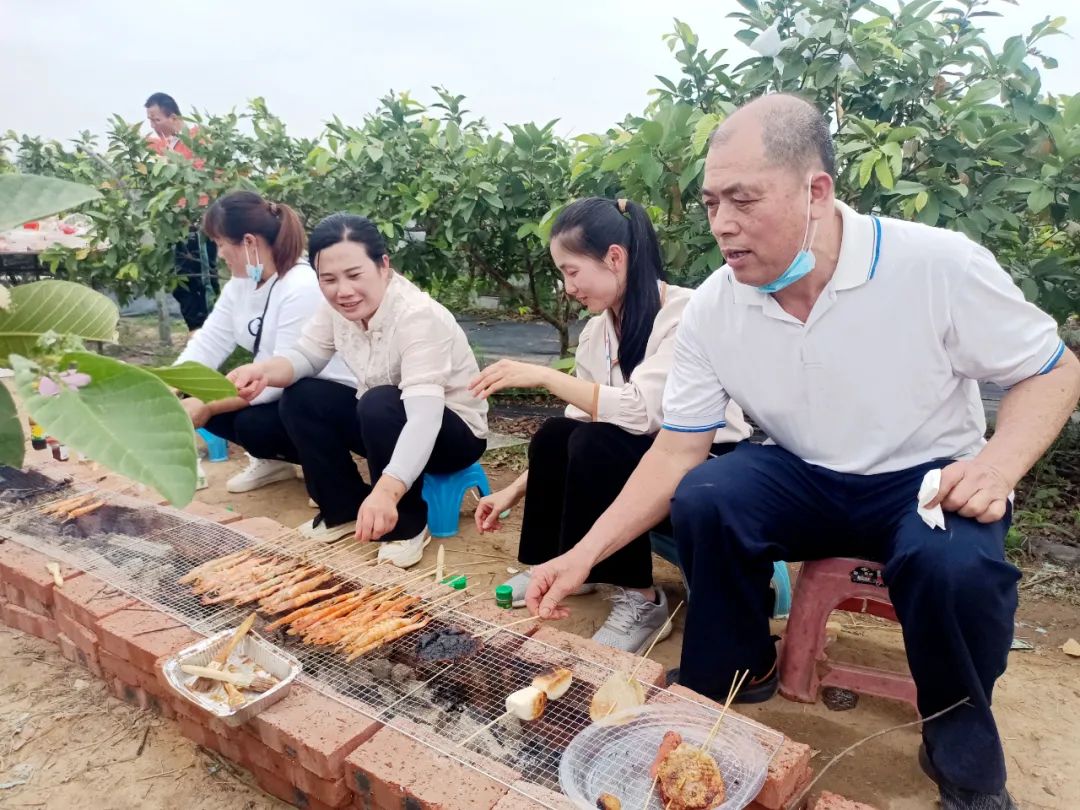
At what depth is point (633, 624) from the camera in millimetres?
2943

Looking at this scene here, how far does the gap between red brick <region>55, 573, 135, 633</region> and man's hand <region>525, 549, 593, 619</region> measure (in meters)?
1.36

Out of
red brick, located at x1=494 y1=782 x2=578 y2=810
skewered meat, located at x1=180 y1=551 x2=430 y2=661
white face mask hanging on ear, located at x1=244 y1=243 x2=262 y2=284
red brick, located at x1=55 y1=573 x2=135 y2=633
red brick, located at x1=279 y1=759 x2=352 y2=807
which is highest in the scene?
white face mask hanging on ear, located at x1=244 y1=243 x2=262 y2=284

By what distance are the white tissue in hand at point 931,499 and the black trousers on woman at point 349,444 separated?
211 cm

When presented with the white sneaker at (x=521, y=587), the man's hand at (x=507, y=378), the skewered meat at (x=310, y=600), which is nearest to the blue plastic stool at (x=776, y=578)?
the white sneaker at (x=521, y=587)

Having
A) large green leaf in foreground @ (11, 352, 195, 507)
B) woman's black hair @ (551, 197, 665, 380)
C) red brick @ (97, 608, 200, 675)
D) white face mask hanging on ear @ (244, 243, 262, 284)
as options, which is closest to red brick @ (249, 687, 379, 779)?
red brick @ (97, 608, 200, 675)

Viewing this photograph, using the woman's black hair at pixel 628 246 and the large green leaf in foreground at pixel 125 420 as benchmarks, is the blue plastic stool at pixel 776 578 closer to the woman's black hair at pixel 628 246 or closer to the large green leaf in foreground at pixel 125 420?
the woman's black hair at pixel 628 246

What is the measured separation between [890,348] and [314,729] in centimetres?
180

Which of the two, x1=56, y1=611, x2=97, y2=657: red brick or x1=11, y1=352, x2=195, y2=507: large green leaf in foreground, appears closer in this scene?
x1=11, y1=352, x2=195, y2=507: large green leaf in foreground

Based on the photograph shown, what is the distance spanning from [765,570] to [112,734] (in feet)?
6.87

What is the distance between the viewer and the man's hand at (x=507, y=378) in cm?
298

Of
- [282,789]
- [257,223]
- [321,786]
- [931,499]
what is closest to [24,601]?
[282,789]

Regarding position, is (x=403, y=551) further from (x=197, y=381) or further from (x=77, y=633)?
(x=197, y=381)

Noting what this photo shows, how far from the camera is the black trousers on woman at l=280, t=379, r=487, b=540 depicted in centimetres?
356

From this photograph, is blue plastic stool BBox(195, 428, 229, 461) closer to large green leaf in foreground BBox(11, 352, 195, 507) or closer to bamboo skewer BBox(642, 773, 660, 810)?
bamboo skewer BBox(642, 773, 660, 810)
